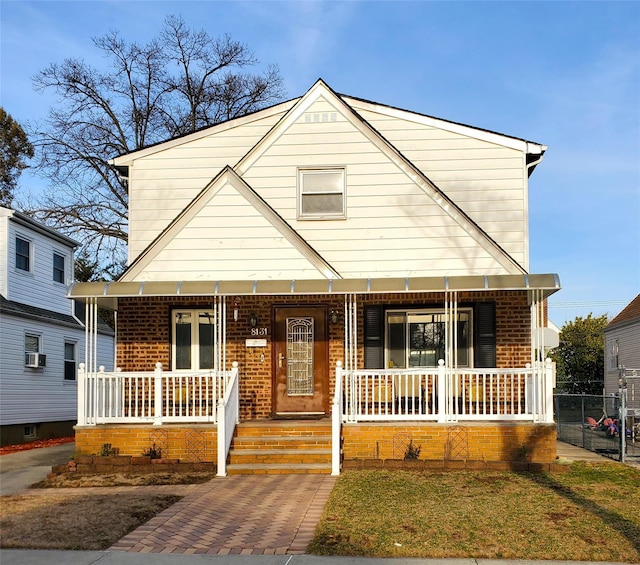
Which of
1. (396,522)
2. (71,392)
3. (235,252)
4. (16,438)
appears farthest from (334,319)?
(71,392)

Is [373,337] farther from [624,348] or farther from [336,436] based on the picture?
[624,348]

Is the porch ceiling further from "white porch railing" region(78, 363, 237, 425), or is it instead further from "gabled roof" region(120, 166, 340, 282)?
"white porch railing" region(78, 363, 237, 425)

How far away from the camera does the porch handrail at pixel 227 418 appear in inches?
448

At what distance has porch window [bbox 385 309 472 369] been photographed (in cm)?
1404

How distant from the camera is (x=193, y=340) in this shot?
1423 cm

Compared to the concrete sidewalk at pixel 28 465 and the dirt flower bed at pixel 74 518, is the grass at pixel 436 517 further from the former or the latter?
the concrete sidewalk at pixel 28 465

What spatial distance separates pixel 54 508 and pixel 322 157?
27.6 feet

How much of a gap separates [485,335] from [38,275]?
1364 centimetres

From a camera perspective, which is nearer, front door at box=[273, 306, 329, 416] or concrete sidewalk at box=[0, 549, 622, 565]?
concrete sidewalk at box=[0, 549, 622, 565]

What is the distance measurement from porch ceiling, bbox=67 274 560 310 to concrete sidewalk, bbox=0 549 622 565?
226 inches

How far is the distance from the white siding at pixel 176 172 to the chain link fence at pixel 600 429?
9.22 meters

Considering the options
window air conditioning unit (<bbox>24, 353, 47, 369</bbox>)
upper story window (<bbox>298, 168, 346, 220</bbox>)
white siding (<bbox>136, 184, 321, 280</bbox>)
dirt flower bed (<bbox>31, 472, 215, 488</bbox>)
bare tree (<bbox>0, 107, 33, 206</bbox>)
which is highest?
bare tree (<bbox>0, 107, 33, 206</bbox>)

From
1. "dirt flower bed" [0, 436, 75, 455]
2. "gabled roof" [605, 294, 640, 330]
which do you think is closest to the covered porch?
"dirt flower bed" [0, 436, 75, 455]

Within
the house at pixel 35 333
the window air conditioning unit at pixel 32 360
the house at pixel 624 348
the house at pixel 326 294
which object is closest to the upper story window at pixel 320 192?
the house at pixel 326 294
